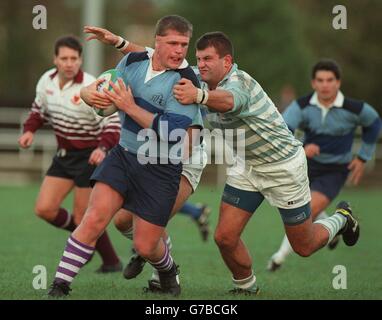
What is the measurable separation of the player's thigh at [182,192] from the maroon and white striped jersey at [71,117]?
142 centimetres

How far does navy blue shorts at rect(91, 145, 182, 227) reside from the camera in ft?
21.9

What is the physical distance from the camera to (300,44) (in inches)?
1147

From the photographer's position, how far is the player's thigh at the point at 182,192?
7.32m

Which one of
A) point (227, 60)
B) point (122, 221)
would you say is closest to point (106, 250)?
point (122, 221)

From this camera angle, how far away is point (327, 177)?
9.66 m

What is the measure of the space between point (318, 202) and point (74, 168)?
8.10ft

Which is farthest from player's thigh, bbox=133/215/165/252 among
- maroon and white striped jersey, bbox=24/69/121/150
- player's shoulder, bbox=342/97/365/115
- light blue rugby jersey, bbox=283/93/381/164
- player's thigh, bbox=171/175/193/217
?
player's shoulder, bbox=342/97/365/115

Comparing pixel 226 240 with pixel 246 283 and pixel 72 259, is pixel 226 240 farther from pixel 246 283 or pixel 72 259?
pixel 72 259

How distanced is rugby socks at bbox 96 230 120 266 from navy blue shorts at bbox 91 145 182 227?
89.3 inches

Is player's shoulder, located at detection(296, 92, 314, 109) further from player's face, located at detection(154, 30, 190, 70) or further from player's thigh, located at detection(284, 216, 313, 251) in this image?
player's face, located at detection(154, 30, 190, 70)

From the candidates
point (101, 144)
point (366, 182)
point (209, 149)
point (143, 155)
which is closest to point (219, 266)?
point (101, 144)

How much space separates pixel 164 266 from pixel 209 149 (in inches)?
551

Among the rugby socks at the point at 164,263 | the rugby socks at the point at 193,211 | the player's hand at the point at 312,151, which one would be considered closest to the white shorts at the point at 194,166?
the rugby socks at the point at 164,263
